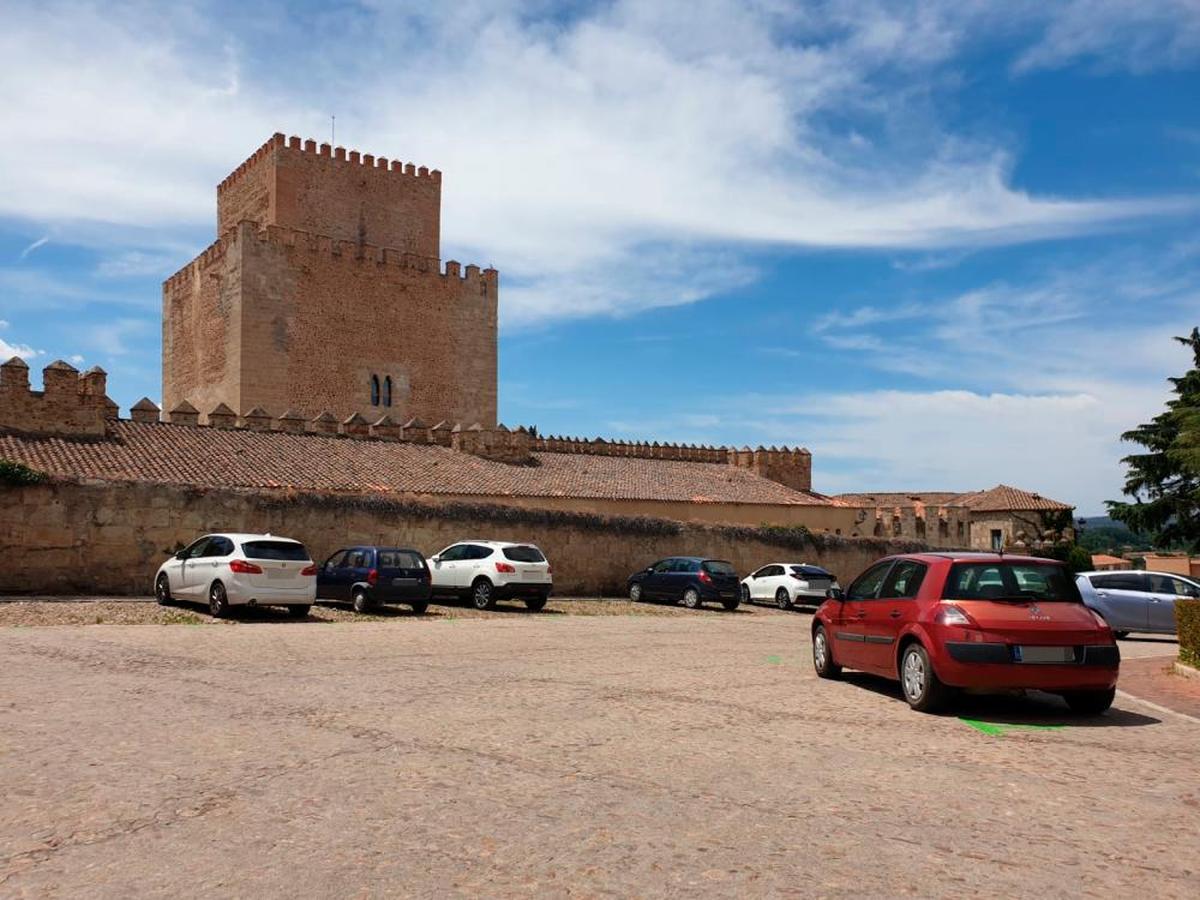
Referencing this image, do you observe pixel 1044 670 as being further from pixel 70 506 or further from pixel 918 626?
pixel 70 506

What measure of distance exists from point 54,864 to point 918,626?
7325mm

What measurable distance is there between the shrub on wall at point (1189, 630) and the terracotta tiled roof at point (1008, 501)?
44233 mm

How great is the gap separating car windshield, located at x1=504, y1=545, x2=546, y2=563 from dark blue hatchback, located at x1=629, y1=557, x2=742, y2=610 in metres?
5.49

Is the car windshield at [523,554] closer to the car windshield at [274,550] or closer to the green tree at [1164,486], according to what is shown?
the car windshield at [274,550]

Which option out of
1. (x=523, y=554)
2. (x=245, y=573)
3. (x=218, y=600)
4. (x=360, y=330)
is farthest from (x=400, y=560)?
(x=360, y=330)

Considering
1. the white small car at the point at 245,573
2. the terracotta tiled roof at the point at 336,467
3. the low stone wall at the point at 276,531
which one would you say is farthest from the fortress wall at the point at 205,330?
the white small car at the point at 245,573

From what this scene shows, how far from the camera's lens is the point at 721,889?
4.61m

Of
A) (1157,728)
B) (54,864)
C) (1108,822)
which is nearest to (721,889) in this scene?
(1108,822)

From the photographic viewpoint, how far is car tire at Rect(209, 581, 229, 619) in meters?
17.9

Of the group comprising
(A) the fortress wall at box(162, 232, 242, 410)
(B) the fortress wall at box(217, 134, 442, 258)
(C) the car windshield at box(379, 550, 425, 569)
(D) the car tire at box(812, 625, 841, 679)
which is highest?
(B) the fortress wall at box(217, 134, 442, 258)

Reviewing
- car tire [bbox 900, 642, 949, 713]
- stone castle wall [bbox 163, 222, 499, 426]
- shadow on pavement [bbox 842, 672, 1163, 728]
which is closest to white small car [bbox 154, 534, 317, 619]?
shadow on pavement [bbox 842, 672, 1163, 728]

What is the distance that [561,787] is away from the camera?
6.32 metres

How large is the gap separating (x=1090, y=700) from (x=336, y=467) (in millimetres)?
24479

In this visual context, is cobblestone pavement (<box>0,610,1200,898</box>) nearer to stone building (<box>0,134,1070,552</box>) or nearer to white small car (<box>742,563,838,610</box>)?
white small car (<box>742,563,838,610</box>)
